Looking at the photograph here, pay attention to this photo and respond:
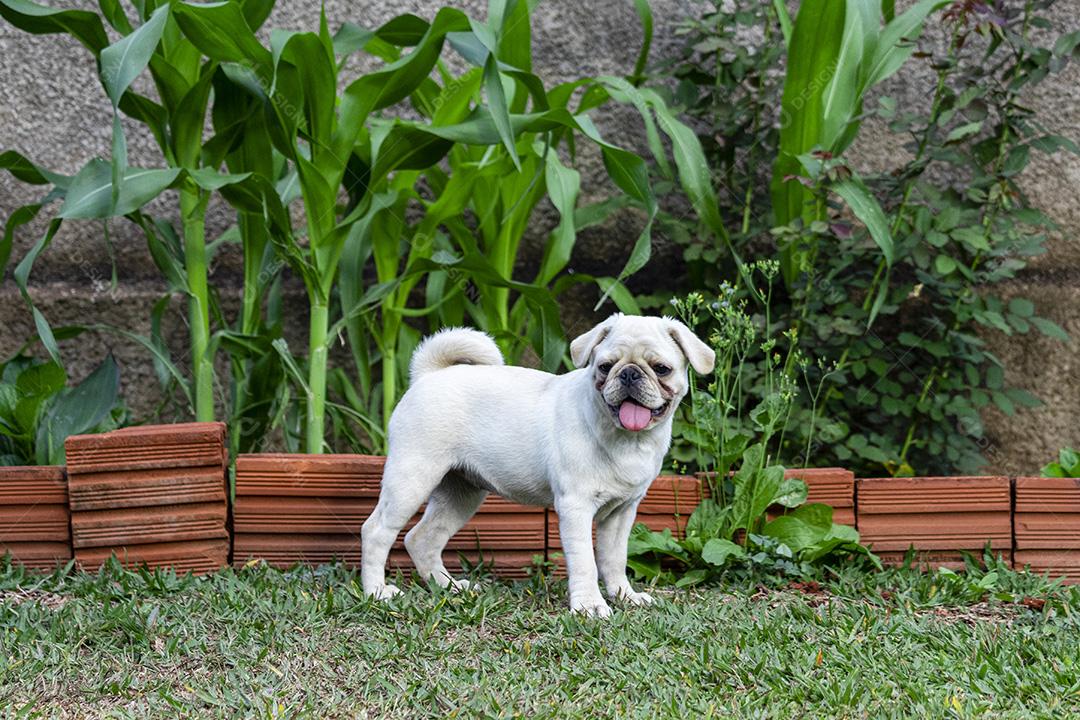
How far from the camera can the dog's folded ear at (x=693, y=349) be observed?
2709 mm

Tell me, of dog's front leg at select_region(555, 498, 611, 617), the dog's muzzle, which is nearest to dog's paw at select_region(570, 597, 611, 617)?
dog's front leg at select_region(555, 498, 611, 617)

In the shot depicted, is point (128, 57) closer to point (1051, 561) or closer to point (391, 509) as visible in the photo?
point (391, 509)

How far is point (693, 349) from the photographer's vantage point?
2721 millimetres

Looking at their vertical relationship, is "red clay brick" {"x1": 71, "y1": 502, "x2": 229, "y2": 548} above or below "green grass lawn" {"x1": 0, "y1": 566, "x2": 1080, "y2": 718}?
below

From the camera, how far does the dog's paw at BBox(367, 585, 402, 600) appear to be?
2854 millimetres

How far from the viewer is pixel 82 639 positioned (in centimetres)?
256

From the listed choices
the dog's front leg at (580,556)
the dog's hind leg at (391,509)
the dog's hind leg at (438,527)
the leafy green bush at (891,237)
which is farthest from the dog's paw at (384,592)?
the leafy green bush at (891,237)

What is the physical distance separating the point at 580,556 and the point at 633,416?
1.24 ft

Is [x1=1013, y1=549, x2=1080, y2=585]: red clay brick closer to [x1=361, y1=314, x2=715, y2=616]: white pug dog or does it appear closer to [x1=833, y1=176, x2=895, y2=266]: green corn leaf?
[x1=833, y1=176, x2=895, y2=266]: green corn leaf

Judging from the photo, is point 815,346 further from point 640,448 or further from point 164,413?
point 164,413

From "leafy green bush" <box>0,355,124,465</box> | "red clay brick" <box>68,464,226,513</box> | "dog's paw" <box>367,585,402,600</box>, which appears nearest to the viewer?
"dog's paw" <box>367,585,402,600</box>

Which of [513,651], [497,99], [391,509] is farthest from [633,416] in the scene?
[497,99]

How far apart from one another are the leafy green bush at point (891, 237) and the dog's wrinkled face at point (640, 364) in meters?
0.99

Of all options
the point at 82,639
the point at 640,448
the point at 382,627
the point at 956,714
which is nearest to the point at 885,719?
the point at 956,714
